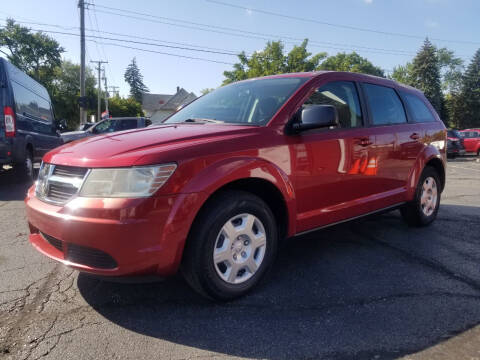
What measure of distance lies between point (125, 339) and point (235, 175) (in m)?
1.16

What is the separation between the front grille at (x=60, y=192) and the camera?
7.36ft

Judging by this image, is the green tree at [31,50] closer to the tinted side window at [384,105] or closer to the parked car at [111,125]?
the parked car at [111,125]

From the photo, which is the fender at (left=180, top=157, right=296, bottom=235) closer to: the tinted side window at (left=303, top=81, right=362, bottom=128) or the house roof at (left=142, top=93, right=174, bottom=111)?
the tinted side window at (left=303, top=81, right=362, bottom=128)

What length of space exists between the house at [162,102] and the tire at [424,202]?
71703 mm

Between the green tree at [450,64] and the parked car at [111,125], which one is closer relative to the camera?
the parked car at [111,125]

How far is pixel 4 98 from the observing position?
6676 millimetres

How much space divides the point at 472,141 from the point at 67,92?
57.1m

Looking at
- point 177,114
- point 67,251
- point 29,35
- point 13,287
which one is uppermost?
point 29,35

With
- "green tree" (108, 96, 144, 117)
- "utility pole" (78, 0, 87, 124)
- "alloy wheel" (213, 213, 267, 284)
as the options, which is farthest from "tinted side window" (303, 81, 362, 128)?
"green tree" (108, 96, 144, 117)

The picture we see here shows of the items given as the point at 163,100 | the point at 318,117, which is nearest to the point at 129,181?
the point at 318,117

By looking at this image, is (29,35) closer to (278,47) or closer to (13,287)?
(278,47)

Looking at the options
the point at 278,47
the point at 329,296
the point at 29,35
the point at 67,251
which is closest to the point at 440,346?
the point at 329,296

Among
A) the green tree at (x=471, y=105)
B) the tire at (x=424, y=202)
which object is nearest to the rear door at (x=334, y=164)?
the tire at (x=424, y=202)

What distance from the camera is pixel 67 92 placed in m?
58.3
